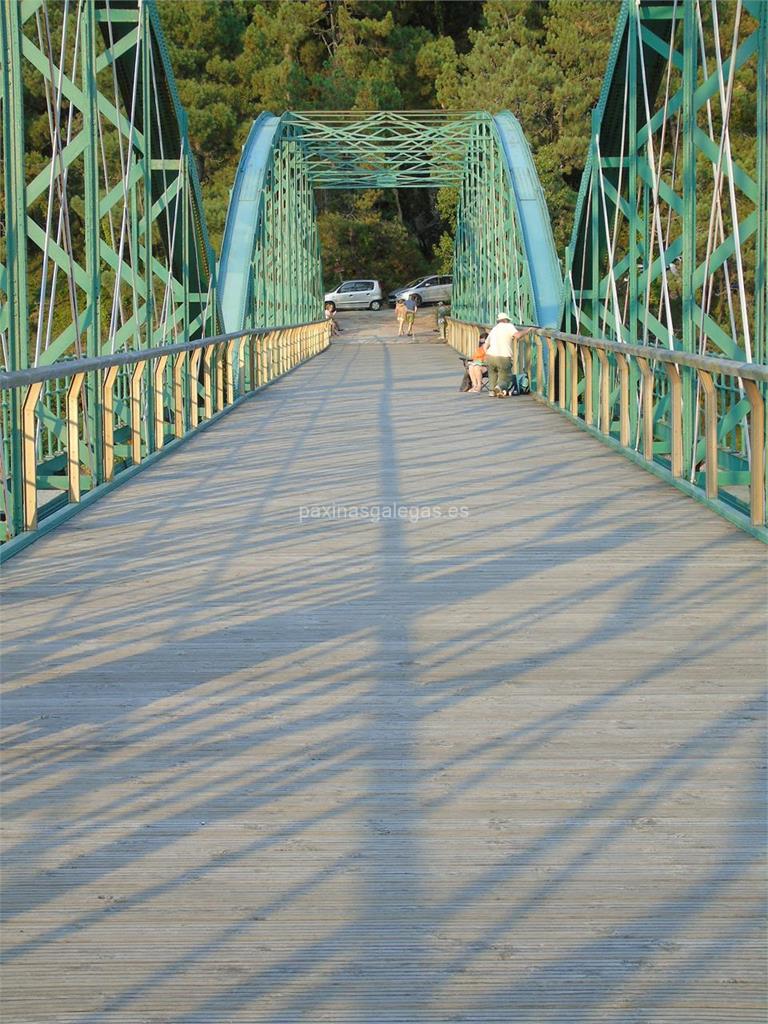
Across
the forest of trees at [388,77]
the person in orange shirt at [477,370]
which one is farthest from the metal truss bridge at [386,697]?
the forest of trees at [388,77]

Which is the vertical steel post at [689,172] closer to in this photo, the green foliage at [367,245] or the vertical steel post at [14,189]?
the vertical steel post at [14,189]

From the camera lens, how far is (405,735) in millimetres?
4359

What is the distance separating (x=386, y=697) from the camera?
4758mm

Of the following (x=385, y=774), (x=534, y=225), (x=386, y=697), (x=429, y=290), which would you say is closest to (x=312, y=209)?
(x=429, y=290)

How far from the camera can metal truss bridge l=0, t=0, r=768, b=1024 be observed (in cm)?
296

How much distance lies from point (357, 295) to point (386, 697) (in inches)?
2207

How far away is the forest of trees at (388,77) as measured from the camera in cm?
4781

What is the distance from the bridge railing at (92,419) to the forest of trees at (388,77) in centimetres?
2962

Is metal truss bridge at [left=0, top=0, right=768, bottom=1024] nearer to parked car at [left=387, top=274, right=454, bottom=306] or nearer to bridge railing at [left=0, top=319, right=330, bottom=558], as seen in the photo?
bridge railing at [left=0, top=319, right=330, bottom=558]

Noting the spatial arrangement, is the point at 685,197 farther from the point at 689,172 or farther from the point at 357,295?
A: the point at 357,295

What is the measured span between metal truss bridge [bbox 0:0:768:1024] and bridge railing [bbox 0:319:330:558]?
3 cm

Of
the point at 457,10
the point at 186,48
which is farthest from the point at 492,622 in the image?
the point at 457,10

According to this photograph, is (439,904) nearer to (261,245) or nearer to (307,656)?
(307,656)

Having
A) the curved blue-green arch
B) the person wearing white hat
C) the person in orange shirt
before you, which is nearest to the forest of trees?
the curved blue-green arch
